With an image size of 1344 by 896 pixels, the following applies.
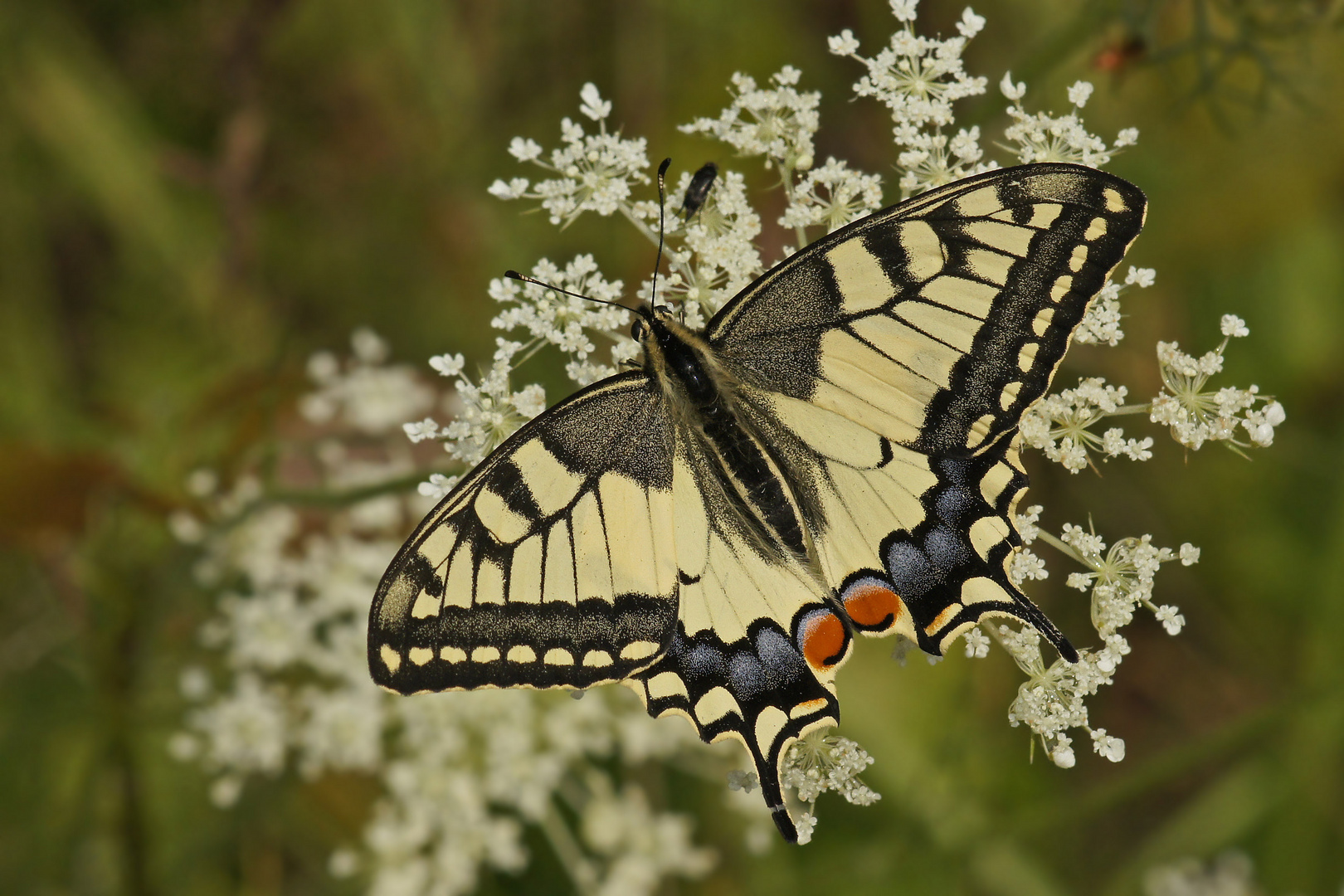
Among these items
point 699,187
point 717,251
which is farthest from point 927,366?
point 699,187

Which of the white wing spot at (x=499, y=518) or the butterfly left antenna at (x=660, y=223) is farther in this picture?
the butterfly left antenna at (x=660, y=223)

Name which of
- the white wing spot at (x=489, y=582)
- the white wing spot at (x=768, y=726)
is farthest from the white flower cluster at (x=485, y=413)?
the white wing spot at (x=768, y=726)

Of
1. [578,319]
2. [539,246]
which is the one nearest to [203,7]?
[539,246]

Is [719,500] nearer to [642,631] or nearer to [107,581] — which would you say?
[642,631]

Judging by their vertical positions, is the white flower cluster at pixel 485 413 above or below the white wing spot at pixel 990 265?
above

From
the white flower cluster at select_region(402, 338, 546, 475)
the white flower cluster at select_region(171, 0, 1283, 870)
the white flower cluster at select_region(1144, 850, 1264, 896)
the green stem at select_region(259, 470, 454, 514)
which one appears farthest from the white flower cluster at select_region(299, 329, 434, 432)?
the white flower cluster at select_region(1144, 850, 1264, 896)

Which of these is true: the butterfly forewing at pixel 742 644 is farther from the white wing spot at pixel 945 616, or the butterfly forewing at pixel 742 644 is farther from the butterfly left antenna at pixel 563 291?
the butterfly left antenna at pixel 563 291
